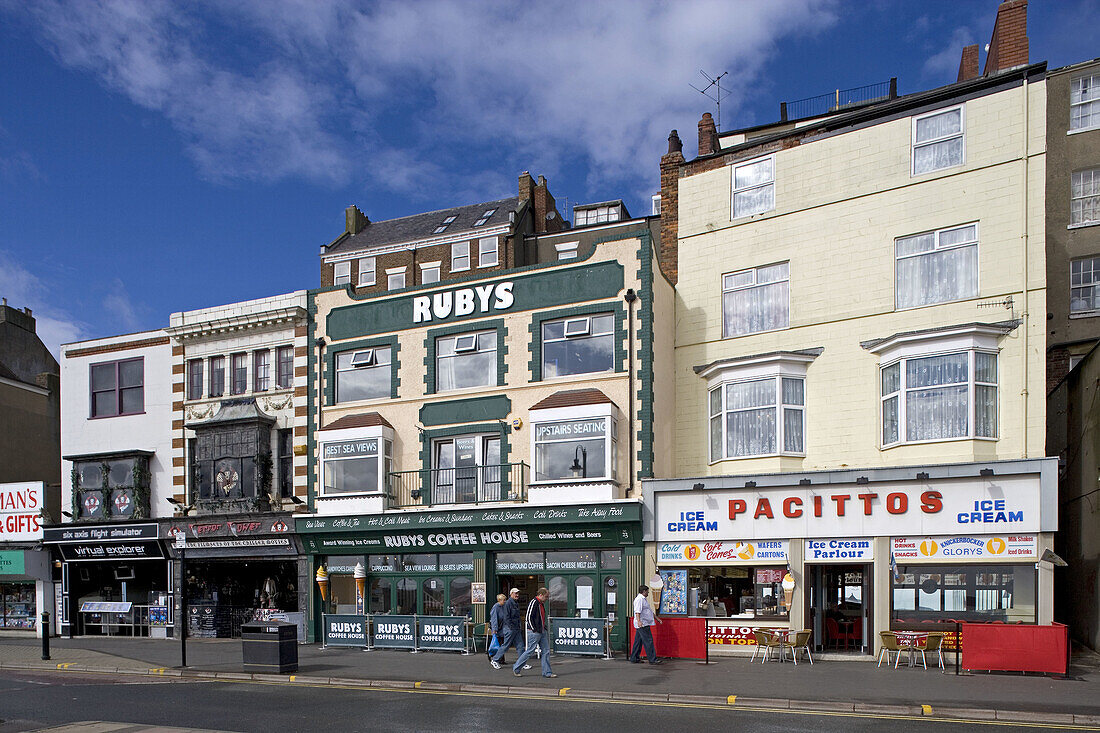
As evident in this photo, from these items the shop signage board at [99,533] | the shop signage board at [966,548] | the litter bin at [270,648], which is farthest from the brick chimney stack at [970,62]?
the shop signage board at [99,533]

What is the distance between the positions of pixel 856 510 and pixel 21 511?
27.2 metres

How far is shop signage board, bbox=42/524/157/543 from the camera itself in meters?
28.9

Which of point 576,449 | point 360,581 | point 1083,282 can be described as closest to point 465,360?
point 576,449

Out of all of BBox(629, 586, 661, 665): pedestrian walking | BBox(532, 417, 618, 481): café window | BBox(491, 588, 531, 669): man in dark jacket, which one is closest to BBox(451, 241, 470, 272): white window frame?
BBox(532, 417, 618, 481): café window

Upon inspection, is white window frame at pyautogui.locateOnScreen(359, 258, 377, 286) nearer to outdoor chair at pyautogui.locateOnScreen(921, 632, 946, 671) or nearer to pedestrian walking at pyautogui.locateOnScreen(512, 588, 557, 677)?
pedestrian walking at pyautogui.locateOnScreen(512, 588, 557, 677)

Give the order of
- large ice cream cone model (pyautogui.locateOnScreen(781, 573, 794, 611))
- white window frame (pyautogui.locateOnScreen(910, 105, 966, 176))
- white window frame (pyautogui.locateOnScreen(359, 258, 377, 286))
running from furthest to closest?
white window frame (pyautogui.locateOnScreen(359, 258, 377, 286)) < white window frame (pyautogui.locateOnScreen(910, 105, 966, 176)) < large ice cream cone model (pyautogui.locateOnScreen(781, 573, 794, 611))

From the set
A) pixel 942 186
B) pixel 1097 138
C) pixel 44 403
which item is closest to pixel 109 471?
pixel 44 403

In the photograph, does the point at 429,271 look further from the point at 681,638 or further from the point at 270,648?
the point at 681,638

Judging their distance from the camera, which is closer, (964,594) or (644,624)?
(644,624)

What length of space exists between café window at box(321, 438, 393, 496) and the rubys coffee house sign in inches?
312

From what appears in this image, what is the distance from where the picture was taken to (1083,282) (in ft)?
82.6

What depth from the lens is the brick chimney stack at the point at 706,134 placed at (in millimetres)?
33812

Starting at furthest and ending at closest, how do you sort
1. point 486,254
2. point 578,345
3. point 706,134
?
point 486,254, point 706,134, point 578,345

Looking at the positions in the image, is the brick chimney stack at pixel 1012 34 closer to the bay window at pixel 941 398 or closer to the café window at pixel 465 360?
the bay window at pixel 941 398
